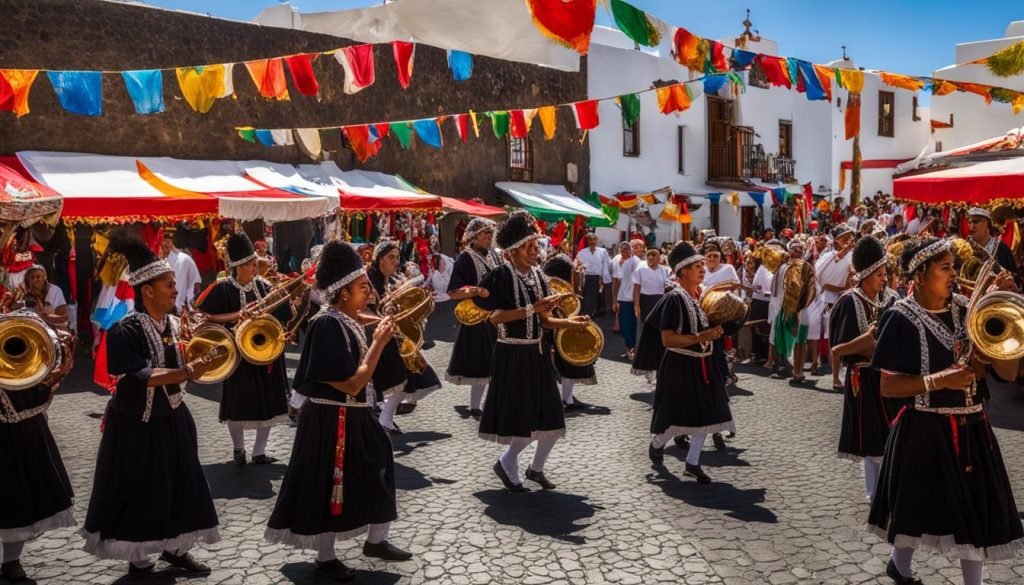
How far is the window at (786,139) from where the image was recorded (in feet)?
104

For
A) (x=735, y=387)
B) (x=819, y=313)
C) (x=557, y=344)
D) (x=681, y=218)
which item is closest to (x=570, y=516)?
(x=557, y=344)

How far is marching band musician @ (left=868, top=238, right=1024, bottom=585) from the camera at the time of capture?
4.31 metres

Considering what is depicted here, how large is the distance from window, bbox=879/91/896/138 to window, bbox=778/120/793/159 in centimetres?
442

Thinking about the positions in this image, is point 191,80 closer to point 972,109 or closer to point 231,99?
point 231,99

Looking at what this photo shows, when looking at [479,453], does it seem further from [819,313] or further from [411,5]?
[411,5]

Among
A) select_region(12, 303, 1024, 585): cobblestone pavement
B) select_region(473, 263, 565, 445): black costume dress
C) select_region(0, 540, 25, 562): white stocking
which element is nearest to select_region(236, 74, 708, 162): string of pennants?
select_region(12, 303, 1024, 585): cobblestone pavement

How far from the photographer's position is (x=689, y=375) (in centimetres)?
712

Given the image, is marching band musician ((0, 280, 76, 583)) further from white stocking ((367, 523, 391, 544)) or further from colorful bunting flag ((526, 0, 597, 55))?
colorful bunting flag ((526, 0, 597, 55))

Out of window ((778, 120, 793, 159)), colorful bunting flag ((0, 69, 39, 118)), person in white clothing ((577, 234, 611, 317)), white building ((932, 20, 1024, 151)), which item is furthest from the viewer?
window ((778, 120, 793, 159))

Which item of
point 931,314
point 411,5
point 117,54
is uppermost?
point 411,5

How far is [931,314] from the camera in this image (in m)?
4.49

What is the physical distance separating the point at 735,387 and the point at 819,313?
1.53 meters

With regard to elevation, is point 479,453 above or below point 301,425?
below

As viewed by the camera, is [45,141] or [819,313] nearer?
[819,313]
